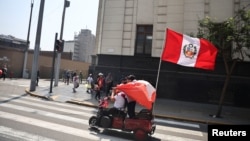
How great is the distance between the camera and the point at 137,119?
27.6ft

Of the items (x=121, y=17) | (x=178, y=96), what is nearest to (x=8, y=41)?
(x=121, y=17)

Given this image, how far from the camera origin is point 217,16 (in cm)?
1898

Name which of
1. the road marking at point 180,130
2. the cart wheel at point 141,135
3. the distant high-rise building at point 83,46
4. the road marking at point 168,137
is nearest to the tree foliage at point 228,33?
the road marking at point 180,130

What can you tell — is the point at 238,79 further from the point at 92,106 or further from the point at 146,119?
the point at 146,119

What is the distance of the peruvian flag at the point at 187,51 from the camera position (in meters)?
10.5

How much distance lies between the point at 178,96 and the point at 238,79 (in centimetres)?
402

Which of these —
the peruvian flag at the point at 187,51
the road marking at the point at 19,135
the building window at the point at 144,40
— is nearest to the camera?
the road marking at the point at 19,135

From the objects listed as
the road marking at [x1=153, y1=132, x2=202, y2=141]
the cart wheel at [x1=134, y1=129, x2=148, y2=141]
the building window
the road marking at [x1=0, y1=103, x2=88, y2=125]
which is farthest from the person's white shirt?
the building window

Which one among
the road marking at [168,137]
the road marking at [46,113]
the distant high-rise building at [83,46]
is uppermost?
the distant high-rise building at [83,46]

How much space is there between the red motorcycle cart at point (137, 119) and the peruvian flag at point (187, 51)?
7.84ft

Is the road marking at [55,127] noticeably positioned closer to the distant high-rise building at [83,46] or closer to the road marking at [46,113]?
the road marking at [46,113]

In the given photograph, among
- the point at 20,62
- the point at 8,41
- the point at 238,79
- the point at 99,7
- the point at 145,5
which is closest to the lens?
the point at 238,79

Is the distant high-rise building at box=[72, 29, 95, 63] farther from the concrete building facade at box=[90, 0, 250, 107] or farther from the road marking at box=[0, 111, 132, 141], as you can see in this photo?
the road marking at box=[0, 111, 132, 141]

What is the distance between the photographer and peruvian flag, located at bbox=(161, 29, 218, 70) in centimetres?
1045
